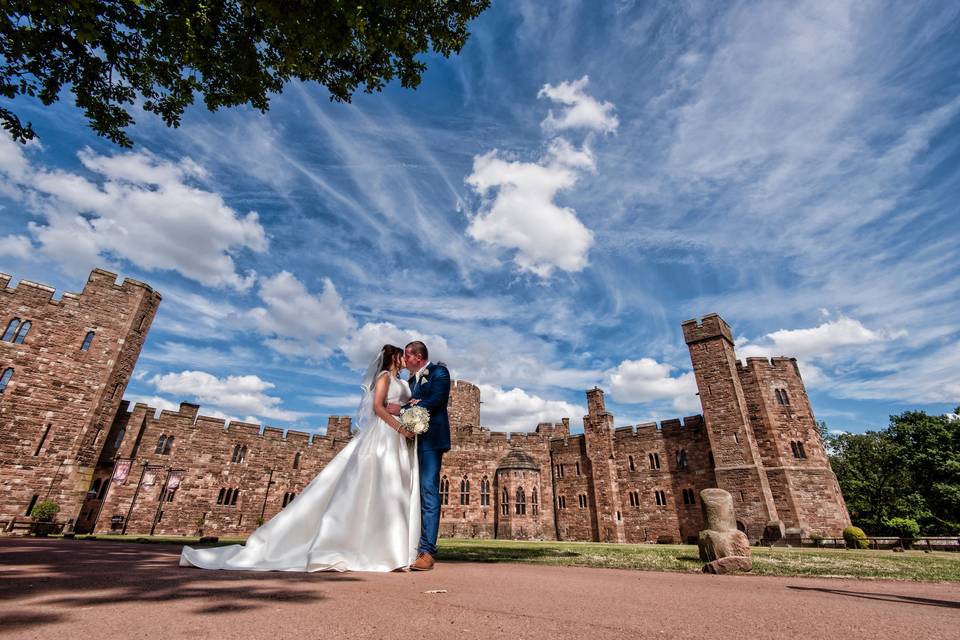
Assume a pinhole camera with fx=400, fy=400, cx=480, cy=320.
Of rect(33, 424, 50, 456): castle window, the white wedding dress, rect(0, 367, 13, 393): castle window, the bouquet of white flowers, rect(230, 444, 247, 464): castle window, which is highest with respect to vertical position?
rect(0, 367, 13, 393): castle window

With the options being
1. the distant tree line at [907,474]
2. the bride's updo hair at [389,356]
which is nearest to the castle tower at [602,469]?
the distant tree line at [907,474]

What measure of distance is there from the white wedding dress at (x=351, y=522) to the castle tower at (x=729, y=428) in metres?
25.5

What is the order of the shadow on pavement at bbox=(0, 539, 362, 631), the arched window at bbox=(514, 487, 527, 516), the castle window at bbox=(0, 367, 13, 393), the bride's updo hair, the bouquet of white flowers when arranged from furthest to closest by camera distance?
1. the arched window at bbox=(514, 487, 527, 516)
2. the castle window at bbox=(0, 367, 13, 393)
3. the bride's updo hair
4. the bouquet of white flowers
5. the shadow on pavement at bbox=(0, 539, 362, 631)

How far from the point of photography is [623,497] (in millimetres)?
29391

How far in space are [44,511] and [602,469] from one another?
101 feet

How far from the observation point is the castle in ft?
61.9

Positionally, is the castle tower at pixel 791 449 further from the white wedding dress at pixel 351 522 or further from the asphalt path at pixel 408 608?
the white wedding dress at pixel 351 522

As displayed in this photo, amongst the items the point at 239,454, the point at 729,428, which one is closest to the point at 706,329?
the point at 729,428

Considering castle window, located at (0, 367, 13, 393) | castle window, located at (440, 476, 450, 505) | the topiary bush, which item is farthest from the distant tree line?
castle window, located at (0, 367, 13, 393)

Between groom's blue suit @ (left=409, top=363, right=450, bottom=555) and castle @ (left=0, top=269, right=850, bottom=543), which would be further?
castle @ (left=0, top=269, right=850, bottom=543)

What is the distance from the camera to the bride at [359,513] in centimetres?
421

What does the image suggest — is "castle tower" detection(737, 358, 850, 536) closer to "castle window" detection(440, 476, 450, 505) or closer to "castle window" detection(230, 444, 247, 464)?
"castle window" detection(440, 476, 450, 505)

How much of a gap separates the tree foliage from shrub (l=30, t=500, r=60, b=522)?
1848cm

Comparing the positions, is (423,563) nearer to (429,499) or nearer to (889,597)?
(429,499)
